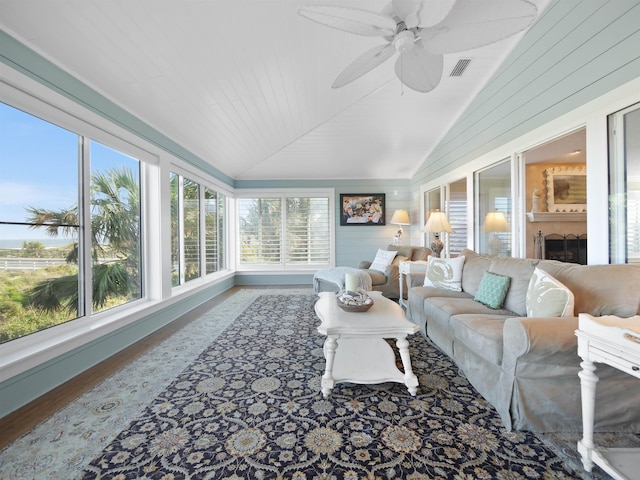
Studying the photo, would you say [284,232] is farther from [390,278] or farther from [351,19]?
[351,19]

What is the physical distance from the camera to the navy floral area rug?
1363 mm

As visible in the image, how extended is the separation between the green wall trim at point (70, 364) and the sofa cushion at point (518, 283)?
3552 mm

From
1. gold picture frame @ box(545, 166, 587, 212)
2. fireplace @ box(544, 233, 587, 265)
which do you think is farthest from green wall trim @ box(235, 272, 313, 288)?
gold picture frame @ box(545, 166, 587, 212)

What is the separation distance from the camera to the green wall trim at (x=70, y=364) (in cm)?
180

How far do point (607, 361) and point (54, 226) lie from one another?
3.47 meters

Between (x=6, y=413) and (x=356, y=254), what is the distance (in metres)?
5.39

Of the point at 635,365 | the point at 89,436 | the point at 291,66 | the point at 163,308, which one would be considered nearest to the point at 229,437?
the point at 89,436

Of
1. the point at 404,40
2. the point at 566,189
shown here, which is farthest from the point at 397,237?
the point at 404,40

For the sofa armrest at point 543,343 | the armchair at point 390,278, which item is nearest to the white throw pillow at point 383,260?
the armchair at point 390,278

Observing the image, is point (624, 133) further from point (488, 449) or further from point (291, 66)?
point (291, 66)

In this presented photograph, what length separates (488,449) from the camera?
148cm

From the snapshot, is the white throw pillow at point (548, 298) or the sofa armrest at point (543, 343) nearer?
the sofa armrest at point (543, 343)

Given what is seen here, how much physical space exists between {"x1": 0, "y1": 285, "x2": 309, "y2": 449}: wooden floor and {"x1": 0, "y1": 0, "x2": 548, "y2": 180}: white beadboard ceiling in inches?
91.8

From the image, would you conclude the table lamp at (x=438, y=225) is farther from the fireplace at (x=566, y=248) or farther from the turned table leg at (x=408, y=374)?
the turned table leg at (x=408, y=374)
